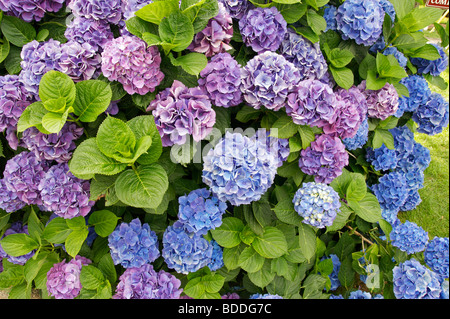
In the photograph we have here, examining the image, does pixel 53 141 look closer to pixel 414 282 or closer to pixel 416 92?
pixel 414 282

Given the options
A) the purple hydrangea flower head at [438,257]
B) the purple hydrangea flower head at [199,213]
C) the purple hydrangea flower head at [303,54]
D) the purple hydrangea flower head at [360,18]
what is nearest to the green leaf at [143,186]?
the purple hydrangea flower head at [199,213]

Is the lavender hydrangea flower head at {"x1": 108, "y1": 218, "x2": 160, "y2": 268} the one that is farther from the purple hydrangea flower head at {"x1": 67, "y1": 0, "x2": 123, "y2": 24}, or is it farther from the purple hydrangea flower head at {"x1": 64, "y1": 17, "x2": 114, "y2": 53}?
the purple hydrangea flower head at {"x1": 67, "y1": 0, "x2": 123, "y2": 24}

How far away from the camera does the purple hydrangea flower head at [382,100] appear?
232cm

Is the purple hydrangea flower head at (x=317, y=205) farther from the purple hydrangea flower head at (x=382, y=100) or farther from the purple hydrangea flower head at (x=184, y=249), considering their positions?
the purple hydrangea flower head at (x=382, y=100)

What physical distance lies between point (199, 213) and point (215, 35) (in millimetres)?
893

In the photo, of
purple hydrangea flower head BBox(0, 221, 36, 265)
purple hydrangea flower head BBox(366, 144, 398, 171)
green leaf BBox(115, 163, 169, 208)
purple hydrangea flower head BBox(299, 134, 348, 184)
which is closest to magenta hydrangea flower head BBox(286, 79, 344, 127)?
purple hydrangea flower head BBox(299, 134, 348, 184)

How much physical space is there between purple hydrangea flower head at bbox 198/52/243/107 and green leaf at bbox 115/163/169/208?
0.44 m

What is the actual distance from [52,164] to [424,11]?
2.58 m

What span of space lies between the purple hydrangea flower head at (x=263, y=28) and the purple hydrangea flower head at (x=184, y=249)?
1075 mm

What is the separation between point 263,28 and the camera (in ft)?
5.72

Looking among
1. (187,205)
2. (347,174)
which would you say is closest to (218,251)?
(187,205)

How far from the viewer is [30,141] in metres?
1.71

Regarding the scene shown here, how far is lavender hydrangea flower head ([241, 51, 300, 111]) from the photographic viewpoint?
167 centimetres

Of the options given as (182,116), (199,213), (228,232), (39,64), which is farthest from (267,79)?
(39,64)
